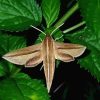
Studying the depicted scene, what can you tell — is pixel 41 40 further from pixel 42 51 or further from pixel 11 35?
pixel 11 35

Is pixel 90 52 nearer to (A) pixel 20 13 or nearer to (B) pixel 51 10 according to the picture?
(B) pixel 51 10

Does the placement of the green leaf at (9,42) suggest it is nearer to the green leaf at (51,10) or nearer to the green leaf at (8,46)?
the green leaf at (8,46)

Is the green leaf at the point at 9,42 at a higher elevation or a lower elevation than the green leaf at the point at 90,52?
higher

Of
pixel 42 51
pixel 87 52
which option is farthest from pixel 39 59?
pixel 87 52

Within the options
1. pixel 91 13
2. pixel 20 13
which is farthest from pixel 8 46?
pixel 91 13

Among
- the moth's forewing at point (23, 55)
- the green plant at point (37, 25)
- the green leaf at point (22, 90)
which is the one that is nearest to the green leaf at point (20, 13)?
the green plant at point (37, 25)

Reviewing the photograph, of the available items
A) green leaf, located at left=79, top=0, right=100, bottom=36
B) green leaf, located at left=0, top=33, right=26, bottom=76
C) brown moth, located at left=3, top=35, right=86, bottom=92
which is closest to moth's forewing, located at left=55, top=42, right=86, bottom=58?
brown moth, located at left=3, top=35, right=86, bottom=92

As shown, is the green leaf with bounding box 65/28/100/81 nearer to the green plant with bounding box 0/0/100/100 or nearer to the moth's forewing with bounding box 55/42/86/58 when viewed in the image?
the green plant with bounding box 0/0/100/100
